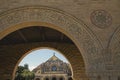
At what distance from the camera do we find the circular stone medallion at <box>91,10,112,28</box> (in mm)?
7359

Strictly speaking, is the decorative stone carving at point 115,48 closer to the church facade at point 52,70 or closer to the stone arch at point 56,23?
the stone arch at point 56,23

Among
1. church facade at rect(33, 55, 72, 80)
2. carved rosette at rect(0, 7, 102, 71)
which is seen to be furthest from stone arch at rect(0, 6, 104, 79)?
church facade at rect(33, 55, 72, 80)

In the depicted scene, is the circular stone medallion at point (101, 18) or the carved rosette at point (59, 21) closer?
the carved rosette at point (59, 21)

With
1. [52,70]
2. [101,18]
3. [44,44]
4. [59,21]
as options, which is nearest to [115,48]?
[101,18]

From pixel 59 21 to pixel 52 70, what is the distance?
36798mm

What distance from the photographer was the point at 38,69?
43656 millimetres

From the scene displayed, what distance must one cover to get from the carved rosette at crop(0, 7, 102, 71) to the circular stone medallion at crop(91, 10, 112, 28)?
16.3 inches

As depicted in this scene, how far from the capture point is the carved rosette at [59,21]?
721cm

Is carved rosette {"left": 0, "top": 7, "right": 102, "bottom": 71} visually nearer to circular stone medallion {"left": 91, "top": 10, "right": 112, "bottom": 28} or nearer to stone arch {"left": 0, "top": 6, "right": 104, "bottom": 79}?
stone arch {"left": 0, "top": 6, "right": 104, "bottom": 79}

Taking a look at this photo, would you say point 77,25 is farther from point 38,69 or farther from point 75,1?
point 38,69

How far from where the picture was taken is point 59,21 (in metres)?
7.41

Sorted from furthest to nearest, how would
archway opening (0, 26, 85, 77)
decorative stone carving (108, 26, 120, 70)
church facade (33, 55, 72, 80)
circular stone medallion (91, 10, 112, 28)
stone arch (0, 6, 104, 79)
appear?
church facade (33, 55, 72, 80) → archway opening (0, 26, 85, 77) → circular stone medallion (91, 10, 112, 28) → stone arch (0, 6, 104, 79) → decorative stone carving (108, 26, 120, 70)

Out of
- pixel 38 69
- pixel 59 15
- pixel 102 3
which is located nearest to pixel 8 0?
pixel 59 15

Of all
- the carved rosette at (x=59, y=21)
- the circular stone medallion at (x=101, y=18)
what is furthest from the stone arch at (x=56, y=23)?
the circular stone medallion at (x=101, y=18)
